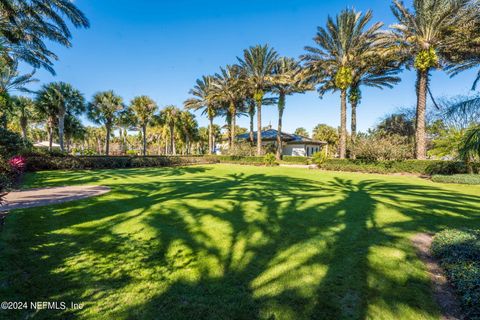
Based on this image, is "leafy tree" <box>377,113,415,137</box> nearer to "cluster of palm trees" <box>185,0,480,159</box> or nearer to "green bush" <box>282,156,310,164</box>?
"cluster of palm trees" <box>185,0,480,159</box>

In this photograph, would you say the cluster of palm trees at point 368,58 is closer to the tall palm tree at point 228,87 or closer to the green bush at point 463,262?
the tall palm tree at point 228,87

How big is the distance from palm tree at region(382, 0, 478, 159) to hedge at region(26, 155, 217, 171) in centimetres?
2502

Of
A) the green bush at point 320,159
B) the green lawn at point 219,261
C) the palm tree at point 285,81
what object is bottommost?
the green lawn at point 219,261

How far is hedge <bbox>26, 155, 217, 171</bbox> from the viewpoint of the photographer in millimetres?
18214

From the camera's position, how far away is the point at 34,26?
15109 millimetres

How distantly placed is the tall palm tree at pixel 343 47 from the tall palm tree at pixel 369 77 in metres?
1.86

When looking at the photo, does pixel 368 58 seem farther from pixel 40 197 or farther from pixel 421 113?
pixel 40 197

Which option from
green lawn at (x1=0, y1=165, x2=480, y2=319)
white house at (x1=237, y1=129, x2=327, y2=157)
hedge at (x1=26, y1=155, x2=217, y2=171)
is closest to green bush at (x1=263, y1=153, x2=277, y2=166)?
hedge at (x1=26, y1=155, x2=217, y2=171)

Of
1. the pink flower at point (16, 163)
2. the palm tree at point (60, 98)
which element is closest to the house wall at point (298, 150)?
the palm tree at point (60, 98)

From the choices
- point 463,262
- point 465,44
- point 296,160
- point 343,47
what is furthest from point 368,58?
point 463,262

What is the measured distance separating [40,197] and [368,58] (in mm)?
29576

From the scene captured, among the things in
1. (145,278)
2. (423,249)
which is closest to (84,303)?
(145,278)

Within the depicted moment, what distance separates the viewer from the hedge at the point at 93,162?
1821 centimetres

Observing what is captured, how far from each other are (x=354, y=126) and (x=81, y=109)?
1459 inches
